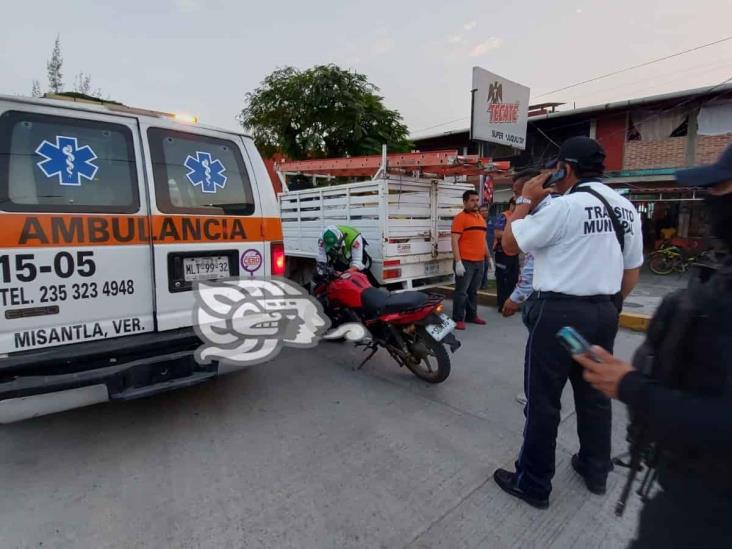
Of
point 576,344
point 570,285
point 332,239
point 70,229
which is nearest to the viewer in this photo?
point 576,344

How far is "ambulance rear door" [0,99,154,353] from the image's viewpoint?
2332mm

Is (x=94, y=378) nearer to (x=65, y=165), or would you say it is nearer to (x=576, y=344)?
(x=65, y=165)

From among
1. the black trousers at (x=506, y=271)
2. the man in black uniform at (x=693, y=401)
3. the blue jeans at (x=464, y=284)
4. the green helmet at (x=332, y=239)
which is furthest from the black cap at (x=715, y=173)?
the black trousers at (x=506, y=271)

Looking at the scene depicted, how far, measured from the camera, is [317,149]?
12180mm

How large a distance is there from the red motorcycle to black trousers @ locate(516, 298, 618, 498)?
4.38 ft

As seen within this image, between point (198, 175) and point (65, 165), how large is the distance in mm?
779

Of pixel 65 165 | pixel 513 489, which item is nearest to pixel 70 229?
pixel 65 165

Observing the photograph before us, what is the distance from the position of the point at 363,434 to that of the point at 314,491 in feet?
2.21

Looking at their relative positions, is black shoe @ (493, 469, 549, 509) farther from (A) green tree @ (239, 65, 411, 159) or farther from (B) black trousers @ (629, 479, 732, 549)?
(A) green tree @ (239, 65, 411, 159)

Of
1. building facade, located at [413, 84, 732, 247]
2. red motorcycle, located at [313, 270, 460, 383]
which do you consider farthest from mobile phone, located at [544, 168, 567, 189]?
building facade, located at [413, 84, 732, 247]

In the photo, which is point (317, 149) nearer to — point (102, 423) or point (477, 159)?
point (477, 159)

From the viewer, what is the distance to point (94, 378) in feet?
7.97

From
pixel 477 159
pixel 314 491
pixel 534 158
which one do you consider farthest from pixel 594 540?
pixel 534 158

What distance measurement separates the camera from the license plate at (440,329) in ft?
11.8
